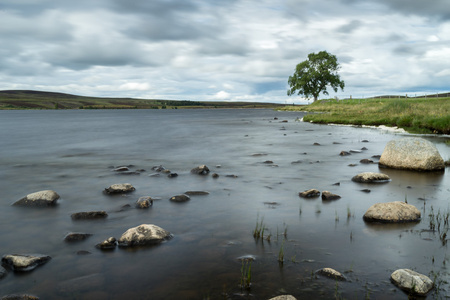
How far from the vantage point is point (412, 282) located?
17.8 ft

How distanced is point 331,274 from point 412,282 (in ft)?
4.01

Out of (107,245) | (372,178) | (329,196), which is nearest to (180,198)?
(107,245)

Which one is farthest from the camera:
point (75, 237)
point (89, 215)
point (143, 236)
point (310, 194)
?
point (310, 194)

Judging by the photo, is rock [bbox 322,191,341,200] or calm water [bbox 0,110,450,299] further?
rock [bbox 322,191,341,200]

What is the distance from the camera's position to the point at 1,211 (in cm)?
1034

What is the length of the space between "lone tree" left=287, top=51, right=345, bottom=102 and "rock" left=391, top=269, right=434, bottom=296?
11520 cm

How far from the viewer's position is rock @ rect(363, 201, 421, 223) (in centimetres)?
861

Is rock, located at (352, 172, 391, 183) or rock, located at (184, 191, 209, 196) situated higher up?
rock, located at (352, 172, 391, 183)

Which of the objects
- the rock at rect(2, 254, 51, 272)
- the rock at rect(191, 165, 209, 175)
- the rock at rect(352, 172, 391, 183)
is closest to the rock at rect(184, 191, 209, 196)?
the rock at rect(191, 165, 209, 175)

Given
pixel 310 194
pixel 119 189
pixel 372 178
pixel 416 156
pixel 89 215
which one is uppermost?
pixel 416 156

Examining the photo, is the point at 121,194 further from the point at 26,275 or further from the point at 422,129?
the point at 422,129

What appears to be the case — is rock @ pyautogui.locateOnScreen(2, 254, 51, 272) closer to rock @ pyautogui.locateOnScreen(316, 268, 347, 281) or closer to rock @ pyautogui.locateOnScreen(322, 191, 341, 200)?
rock @ pyautogui.locateOnScreen(316, 268, 347, 281)

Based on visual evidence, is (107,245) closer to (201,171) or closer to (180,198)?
(180,198)

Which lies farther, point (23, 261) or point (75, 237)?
point (75, 237)
